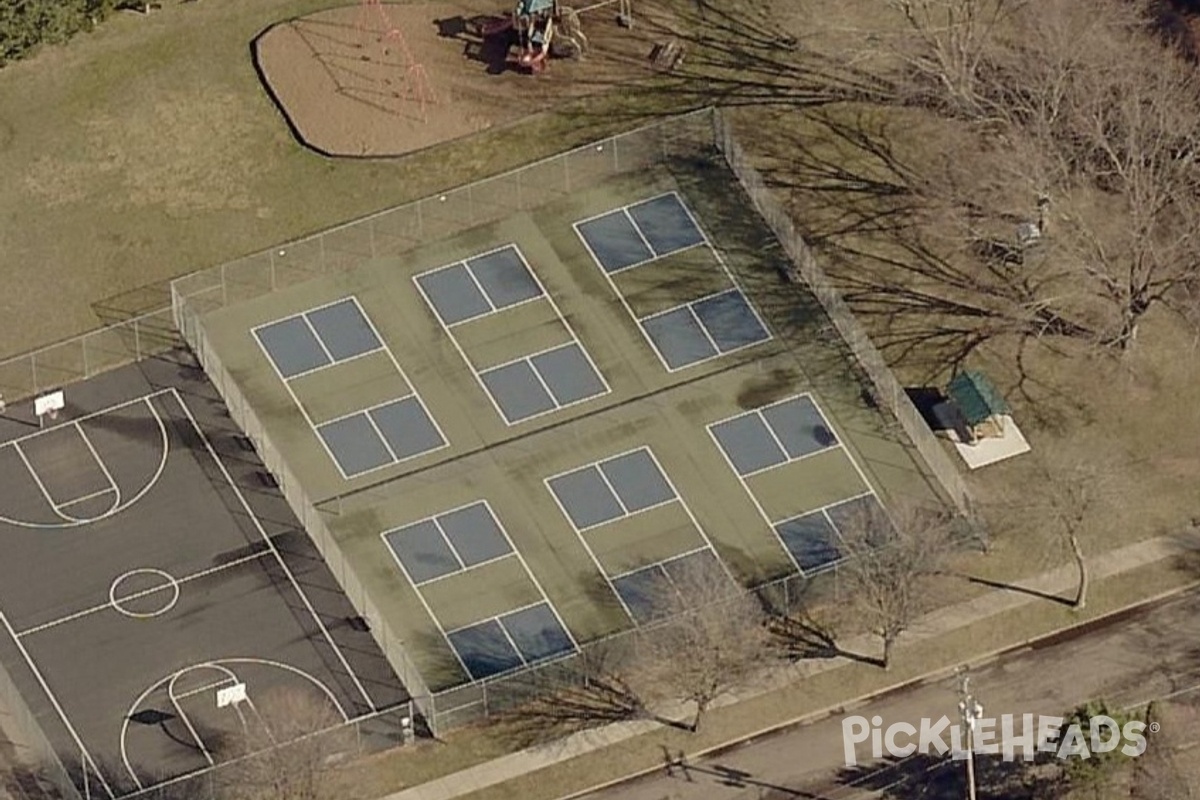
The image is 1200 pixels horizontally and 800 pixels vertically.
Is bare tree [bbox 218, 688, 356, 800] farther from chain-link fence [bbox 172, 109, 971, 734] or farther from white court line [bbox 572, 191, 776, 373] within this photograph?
white court line [bbox 572, 191, 776, 373]

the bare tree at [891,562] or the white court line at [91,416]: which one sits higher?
the white court line at [91,416]

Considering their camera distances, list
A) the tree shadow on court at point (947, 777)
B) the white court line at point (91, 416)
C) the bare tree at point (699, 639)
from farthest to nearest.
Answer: the white court line at point (91, 416), the bare tree at point (699, 639), the tree shadow on court at point (947, 777)

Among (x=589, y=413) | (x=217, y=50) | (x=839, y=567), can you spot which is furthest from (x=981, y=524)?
(x=217, y=50)

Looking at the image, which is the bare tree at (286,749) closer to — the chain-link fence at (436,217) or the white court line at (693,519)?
the white court line at (693,519)

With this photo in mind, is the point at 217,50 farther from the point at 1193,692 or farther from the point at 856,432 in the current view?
→ the point at 1193,692

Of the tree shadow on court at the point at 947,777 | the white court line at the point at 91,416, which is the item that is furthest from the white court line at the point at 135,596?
the tree shadow on court at the point at 947,777

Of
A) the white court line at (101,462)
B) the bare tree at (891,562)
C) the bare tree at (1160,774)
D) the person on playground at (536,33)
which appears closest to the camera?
the bare tree at (1160,774)

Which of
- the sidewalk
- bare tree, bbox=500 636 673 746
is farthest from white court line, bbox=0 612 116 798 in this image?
bare tree, bbox=500 636 673 746
